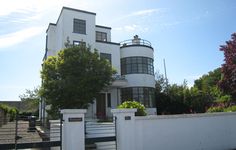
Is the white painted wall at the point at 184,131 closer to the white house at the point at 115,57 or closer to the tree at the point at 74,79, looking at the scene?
the tree at the point at 74,79

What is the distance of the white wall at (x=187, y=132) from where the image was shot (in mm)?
9938

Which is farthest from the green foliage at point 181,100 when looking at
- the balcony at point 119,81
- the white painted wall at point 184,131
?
the white painted wall at point 184,131

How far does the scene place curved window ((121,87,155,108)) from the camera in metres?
24.3

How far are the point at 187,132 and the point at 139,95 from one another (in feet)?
43.9

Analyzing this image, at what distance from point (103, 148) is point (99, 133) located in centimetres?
63

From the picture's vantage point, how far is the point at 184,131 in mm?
10961

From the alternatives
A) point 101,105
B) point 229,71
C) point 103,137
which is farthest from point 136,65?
point 103,137

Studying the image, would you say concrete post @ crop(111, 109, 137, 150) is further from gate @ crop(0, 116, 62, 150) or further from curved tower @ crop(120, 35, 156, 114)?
curved tower @ crop(120, 35, 156, 114)

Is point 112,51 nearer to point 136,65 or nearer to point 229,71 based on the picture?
point 136,65

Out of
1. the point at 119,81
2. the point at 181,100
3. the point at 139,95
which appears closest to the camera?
the point at 119,81

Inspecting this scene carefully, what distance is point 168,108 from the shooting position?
94.9ft

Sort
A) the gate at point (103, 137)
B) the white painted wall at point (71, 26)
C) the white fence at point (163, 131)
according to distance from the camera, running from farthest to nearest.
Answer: the white painted wall at point (71, 26), the gate at point (103, 137), the white fence at point (163, 131)

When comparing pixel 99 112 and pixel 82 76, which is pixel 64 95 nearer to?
pixel 82 76

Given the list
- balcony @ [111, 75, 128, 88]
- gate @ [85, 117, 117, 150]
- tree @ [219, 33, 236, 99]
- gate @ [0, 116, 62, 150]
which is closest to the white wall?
gate @ [85, 117, 117, 150]
